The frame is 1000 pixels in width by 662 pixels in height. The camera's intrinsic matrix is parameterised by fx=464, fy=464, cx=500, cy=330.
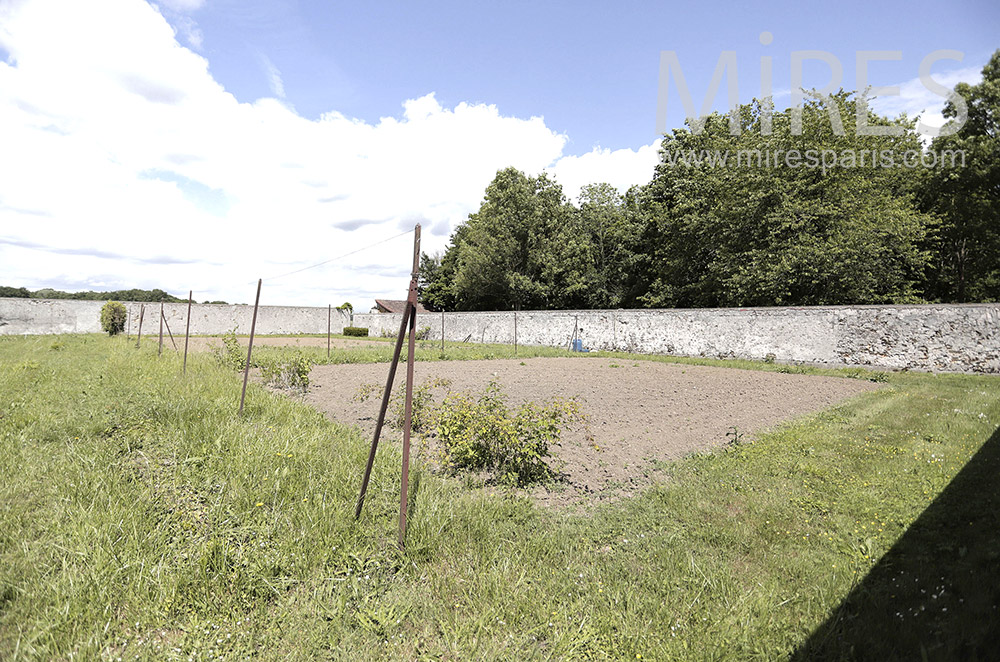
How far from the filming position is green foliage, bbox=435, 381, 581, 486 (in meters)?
4.59

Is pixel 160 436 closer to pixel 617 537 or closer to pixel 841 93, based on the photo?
pixel 617 537

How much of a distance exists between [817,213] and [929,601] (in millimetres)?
22139

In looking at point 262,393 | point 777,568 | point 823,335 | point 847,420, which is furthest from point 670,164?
point 777,568

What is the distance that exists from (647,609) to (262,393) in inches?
294

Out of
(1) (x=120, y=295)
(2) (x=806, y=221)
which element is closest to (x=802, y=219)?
(2) (x=806, y=221)

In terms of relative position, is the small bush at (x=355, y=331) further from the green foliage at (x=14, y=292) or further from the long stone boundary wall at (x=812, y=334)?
the green foliage at (x=14, y=292)

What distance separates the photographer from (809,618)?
2596 millimetres

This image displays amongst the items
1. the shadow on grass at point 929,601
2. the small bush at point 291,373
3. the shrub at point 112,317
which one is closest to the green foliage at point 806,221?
the shadow on grass at point 929,601

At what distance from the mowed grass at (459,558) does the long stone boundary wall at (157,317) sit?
98.7 ft

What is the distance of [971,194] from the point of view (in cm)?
2181

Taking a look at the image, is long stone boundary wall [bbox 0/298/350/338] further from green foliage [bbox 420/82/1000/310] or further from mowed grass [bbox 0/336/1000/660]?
mowed grass [bbox 0/336/1000/660]

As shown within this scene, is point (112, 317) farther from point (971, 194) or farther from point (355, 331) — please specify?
point (971, 194)

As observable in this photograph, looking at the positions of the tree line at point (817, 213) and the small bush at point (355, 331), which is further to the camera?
the small bush at point (355, 331)

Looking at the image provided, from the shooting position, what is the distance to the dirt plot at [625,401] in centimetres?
516
